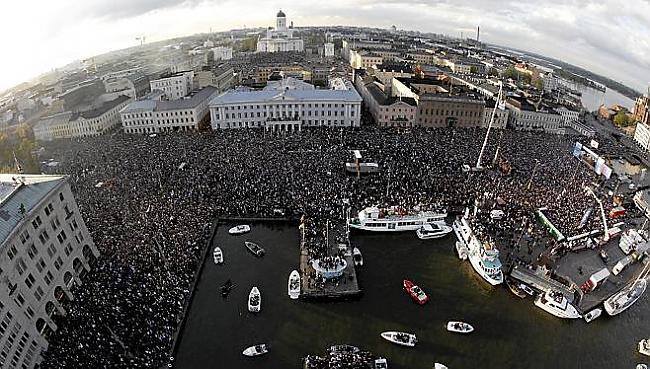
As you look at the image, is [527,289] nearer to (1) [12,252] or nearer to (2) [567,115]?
(1) [12,252]

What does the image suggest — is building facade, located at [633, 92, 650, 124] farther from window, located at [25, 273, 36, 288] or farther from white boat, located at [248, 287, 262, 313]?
window, located at [25, 273, 36, 288]

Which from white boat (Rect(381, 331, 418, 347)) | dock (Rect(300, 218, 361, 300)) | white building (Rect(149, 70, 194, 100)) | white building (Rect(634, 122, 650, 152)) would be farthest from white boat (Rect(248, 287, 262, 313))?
white building (Rect(634, 122, 650, 152))

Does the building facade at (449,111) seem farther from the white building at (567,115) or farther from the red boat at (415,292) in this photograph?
the red boat at (415,292)

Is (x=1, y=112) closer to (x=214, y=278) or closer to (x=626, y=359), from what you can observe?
(x=214, y=278)

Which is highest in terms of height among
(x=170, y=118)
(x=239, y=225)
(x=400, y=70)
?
(x=400, y=70)

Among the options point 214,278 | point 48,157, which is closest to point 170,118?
point 48,157
